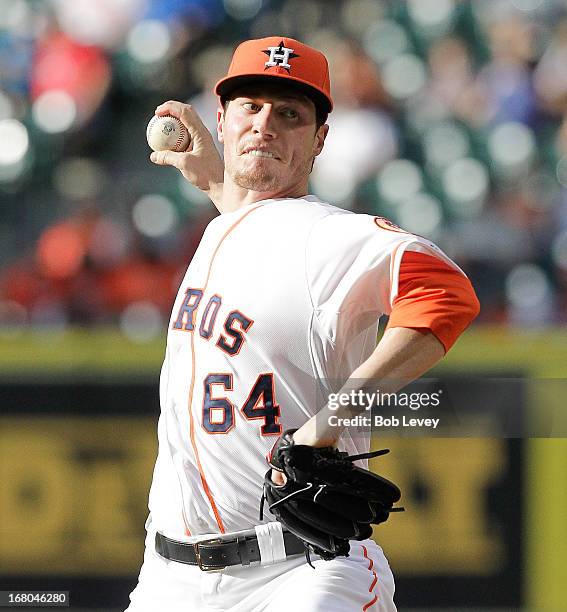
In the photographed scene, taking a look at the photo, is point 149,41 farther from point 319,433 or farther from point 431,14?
point 319,433

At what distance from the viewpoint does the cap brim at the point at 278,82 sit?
267 cm

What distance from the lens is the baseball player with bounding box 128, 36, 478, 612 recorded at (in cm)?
221

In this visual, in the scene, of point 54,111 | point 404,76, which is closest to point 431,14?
point 404,76

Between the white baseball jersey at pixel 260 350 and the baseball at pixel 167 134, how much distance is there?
680 millimetres

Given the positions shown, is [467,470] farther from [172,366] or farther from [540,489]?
[172,366]

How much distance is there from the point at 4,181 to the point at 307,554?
4066 millimetres

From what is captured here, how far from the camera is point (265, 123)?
2654 millimetres

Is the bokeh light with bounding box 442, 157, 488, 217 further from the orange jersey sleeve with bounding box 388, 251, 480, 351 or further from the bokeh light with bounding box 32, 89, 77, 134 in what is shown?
the orange jersey sleeve with bounding box 388, 251, 480, 351

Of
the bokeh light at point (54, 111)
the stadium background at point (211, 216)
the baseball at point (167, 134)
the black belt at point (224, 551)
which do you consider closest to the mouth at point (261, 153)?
the baseball at point (167, 134)

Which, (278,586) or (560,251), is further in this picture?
(560,251)

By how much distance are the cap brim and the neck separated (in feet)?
0.68

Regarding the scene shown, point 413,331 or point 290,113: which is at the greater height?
point 290,113

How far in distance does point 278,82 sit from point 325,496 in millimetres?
1061

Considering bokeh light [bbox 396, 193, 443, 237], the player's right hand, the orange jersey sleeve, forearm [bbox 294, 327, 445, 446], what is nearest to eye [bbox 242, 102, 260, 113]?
the player's right hand
